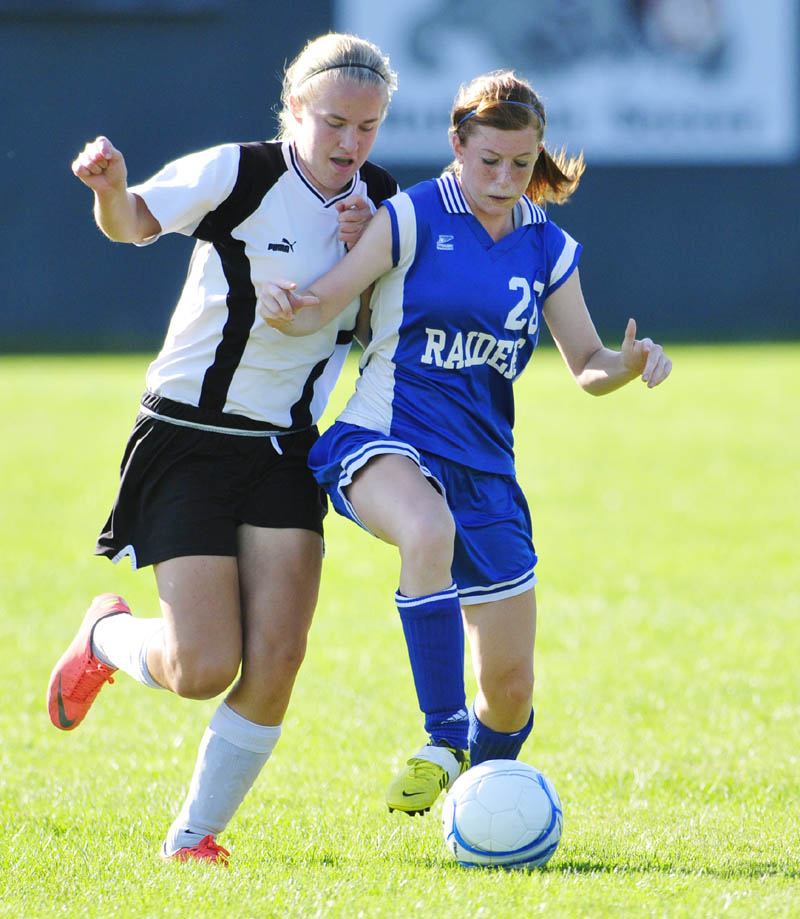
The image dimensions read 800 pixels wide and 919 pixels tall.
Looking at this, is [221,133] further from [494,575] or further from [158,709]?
[494,575]

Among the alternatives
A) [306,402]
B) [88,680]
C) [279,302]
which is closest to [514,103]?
[279,302]

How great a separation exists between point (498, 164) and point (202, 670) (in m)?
1.61

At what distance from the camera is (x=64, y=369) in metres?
19.7

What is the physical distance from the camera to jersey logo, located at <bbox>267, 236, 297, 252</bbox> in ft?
12.5

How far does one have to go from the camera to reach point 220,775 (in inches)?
148

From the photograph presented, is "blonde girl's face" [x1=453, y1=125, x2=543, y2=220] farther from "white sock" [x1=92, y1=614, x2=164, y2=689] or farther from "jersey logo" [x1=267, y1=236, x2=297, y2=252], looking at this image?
"white sock" [x1=92, y1=614, x2=164, y2=689]

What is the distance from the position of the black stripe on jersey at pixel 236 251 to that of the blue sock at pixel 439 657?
0.88 metres

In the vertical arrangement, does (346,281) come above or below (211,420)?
above

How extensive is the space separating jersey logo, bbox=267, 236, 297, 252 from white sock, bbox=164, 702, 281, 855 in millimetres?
1299

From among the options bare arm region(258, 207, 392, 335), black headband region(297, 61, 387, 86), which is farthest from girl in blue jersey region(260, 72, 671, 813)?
black headband region(297, 61, 387, 86)

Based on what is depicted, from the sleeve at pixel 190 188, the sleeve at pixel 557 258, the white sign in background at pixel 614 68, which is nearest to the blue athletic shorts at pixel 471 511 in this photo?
the sleeve at pixel 557 258

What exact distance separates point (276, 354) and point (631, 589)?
A: 15.8 ft

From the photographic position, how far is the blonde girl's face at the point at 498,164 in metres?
3.75

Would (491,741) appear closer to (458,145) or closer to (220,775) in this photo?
(220,775)
